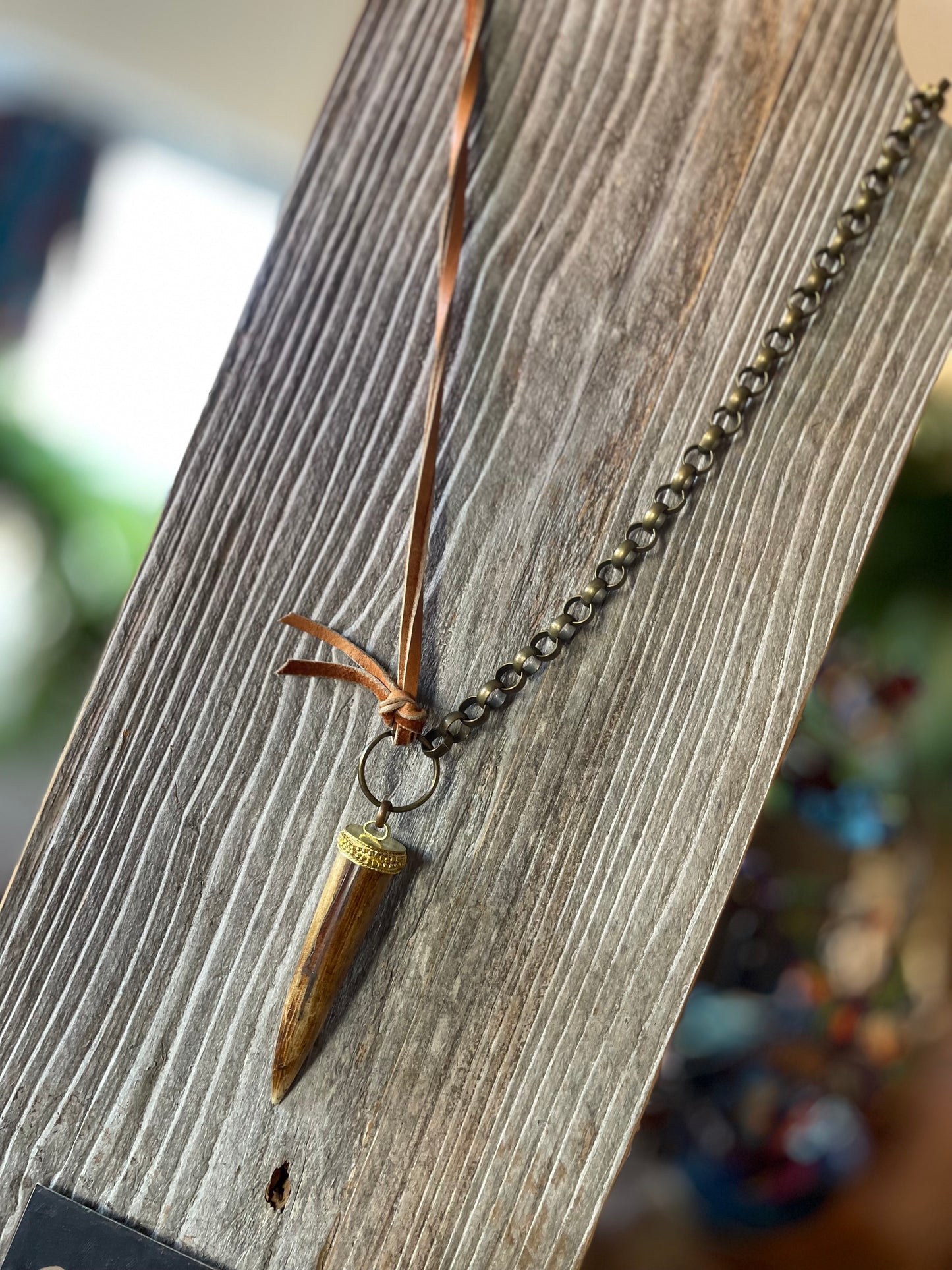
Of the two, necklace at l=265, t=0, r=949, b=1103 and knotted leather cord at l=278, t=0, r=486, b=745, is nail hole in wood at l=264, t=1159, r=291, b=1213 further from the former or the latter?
knotted leather cord at l=278, t=0, r=486, b=745

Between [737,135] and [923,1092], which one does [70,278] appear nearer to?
[737,135]

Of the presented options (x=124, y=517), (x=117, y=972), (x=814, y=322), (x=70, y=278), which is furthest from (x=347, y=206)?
(x=70, y=278)

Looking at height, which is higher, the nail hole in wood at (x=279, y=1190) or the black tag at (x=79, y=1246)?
the nail hole in wood at (x=279, y=1190)

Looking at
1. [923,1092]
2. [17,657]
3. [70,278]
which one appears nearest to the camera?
[923,1092]

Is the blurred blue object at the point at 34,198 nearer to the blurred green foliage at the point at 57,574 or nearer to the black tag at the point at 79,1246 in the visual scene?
the blurred green foliage at the point at 57,574

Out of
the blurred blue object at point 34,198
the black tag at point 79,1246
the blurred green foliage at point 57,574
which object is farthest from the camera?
the blurred blue object at point 34,198

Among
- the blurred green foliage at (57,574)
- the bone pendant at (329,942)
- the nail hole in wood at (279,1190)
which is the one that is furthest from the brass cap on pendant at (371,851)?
the blurred green foliage at (57,574)

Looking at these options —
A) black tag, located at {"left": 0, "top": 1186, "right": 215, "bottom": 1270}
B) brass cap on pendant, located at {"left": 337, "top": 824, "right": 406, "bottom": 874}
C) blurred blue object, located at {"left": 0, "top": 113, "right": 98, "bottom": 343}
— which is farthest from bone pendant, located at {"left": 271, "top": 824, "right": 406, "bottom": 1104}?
blurred blue object, located at {"left": 0, "top": 113, "right": 98, "bottom": 343}

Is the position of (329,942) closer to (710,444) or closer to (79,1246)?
(79,1246)
